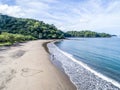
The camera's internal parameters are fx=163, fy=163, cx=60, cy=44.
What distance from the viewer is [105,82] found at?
782 inches

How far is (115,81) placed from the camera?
2059cm

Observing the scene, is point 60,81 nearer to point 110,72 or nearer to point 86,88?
point 86,88

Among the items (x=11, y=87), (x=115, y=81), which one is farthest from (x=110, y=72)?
(x=11, y=87)

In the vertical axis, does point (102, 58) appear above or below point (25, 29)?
below

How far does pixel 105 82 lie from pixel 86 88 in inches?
152

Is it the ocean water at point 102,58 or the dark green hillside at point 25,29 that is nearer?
the ocean water at point 102,58

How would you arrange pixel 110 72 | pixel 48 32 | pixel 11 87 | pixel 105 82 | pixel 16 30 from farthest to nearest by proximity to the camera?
pixel 48 32 → pixel 16 30 → pixel 110 72 → pixel 105 82 → pixel 11 87

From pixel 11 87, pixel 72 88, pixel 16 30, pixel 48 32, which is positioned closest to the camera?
pixel 11 87

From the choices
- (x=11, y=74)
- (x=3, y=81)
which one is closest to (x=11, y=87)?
(x=3, y=81)

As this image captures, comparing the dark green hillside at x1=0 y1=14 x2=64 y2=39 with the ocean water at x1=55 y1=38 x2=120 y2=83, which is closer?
the ocean water at x1=55 y1=38 x2=120 y2=83

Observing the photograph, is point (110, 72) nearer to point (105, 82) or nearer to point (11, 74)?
point (105, 82)

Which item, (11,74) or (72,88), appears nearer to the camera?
(72,88)

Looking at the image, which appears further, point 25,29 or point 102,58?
point 25,29

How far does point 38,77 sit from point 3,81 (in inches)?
172
